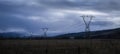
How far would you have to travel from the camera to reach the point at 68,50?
27.2 metres

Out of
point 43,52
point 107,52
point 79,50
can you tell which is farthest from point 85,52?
point 43,52

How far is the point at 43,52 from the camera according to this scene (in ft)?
87.3

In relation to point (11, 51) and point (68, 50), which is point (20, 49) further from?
point (68, 50)

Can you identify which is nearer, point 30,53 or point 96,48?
point 30,53

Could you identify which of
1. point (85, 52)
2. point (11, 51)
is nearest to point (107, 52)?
point (85, 52)

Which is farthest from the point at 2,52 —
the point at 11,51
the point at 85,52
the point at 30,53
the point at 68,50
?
the point at 85,52

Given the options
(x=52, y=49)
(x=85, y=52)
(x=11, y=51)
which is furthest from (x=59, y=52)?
(x=11, y=51)

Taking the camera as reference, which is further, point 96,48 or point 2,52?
point 96,48

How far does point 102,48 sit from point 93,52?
149 cm

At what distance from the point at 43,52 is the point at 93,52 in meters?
5.40

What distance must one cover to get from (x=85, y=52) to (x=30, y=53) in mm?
5767

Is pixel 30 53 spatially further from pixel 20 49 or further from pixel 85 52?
pixel 85 52

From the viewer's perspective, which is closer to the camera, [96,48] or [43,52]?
[43,52]

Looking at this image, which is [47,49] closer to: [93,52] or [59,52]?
[59,52]
